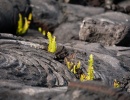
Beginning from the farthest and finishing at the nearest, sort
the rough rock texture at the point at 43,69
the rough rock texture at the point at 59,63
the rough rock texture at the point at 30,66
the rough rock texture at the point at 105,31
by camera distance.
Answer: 1. the rough rock texture at the point at 105,31
2. the rough rock texture at the point at 30,66
3. the rough rock texture at the point at 43,69
4. the rough rock texture at the point at 59,63

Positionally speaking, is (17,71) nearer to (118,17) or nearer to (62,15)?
(118,17)

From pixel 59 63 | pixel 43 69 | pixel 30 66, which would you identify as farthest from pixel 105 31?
pixel 30 66

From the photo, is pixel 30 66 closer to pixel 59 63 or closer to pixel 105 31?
pixel 59 63

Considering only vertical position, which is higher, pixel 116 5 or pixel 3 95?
pixel 116 5

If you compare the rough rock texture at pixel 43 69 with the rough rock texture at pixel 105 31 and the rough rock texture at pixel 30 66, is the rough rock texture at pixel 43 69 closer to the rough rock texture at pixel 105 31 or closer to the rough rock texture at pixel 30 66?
the rough rock texture at pixel 30 66

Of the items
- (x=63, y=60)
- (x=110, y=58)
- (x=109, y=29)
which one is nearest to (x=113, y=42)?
(x=109, y=29)

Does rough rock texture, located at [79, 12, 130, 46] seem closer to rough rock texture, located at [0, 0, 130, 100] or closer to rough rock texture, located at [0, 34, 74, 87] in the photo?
rough rock texture, located at [0, 0, 130, 100]

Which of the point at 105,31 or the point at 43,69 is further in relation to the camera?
the point at 105,31

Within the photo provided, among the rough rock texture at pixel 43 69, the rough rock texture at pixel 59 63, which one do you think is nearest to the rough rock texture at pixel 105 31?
the rough rock texture at pixel 59 63
